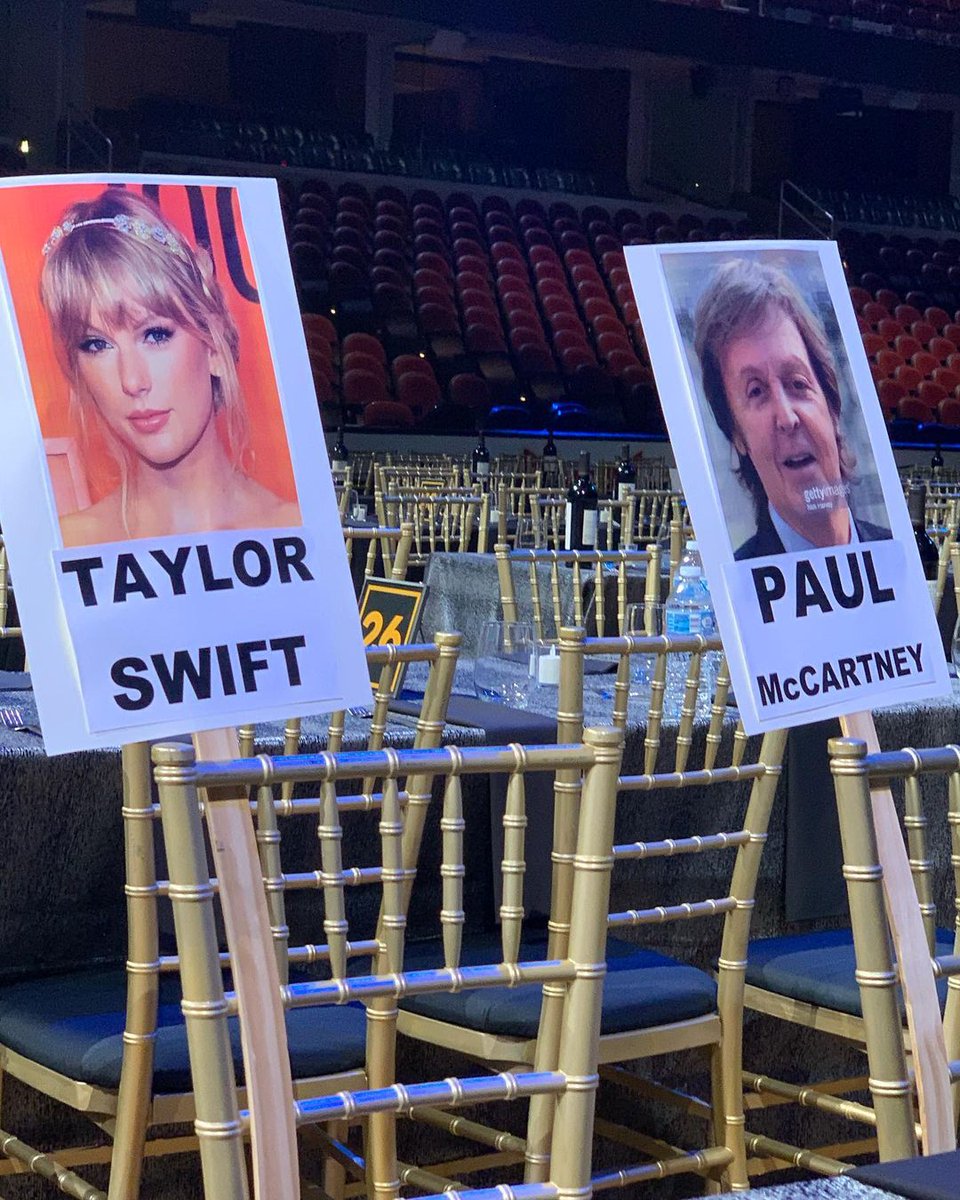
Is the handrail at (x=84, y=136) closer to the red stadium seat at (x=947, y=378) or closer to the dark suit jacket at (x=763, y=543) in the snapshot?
the red stadium seat at (x=947, y=378)

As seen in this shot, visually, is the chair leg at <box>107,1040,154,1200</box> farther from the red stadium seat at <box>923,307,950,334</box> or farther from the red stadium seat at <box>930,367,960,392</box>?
the red stadium seat at <box>923,307,950,334</box>

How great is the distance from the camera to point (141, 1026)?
5.41ft

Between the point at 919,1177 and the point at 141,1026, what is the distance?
95cm

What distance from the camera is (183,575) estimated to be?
1.37 meters

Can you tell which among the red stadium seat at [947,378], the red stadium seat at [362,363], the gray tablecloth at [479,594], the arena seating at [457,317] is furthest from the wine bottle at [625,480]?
the red stadium seat at [947,378]

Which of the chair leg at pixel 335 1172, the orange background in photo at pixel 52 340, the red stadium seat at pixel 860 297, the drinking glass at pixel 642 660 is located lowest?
the chair leg at pixel 335 1172

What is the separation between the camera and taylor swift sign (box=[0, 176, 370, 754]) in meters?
1.31

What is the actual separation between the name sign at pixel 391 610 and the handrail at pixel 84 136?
10440 millimetres

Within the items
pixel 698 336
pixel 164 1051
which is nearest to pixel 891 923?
pixel 698 336

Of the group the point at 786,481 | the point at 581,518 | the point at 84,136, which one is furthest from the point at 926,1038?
the point at 84,136

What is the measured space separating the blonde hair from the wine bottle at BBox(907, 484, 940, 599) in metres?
2.00

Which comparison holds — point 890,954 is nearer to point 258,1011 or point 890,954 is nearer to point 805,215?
point 258,1011

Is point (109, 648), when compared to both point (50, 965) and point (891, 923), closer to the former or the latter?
point (891, 923)

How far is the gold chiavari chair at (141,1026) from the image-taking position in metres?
1.65
